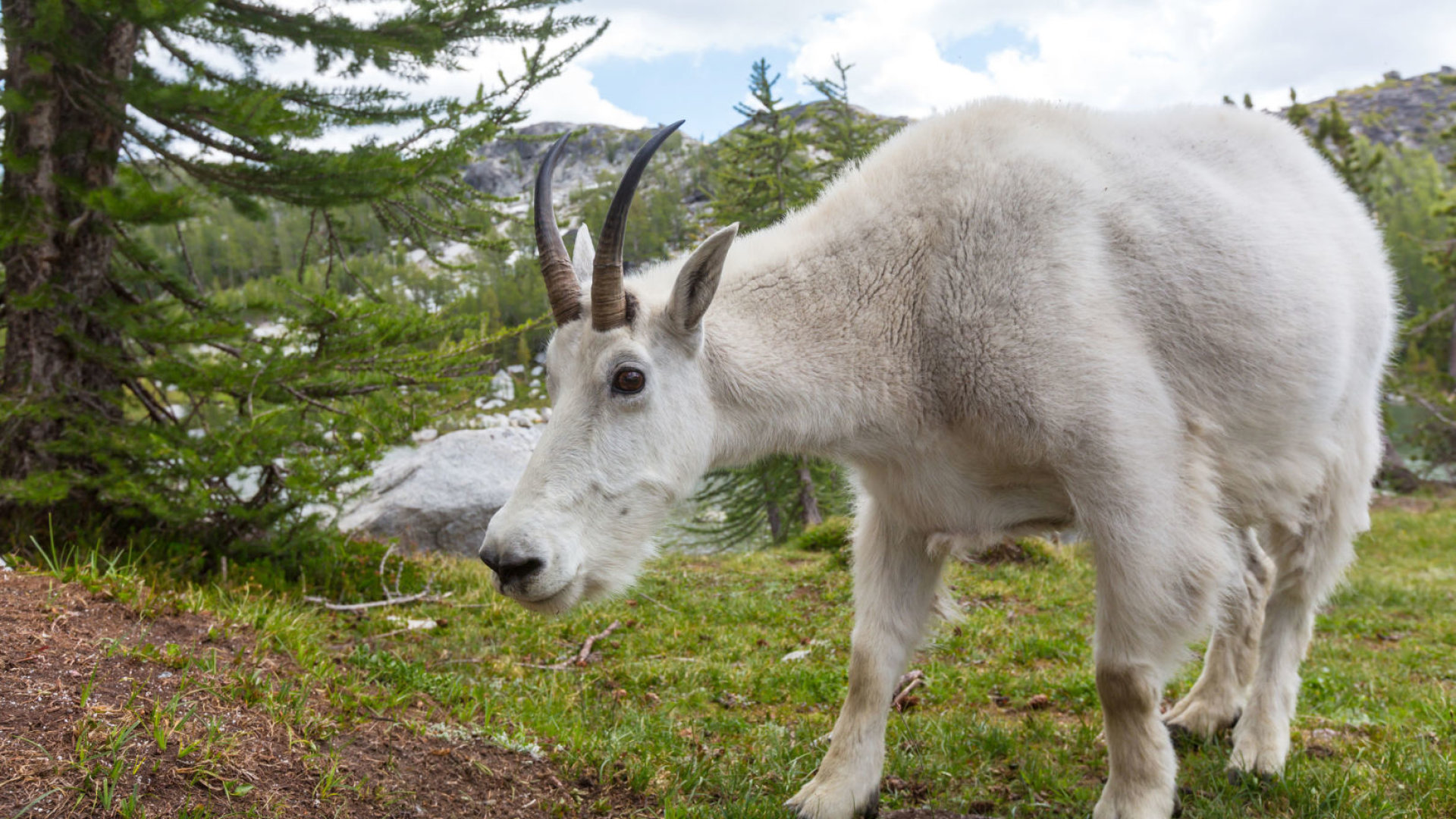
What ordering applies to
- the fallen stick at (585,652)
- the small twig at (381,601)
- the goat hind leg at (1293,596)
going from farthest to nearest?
1. the small twig at (381,601)
2. the fallen stick at (585,652)
3. the goat hind leg at (1293,596)

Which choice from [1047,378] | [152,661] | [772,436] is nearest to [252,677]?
[152,661]

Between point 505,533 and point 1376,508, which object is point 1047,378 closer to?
point 505,533

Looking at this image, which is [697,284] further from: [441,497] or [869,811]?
[441,497]

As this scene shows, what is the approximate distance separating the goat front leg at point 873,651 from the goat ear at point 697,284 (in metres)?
1.47

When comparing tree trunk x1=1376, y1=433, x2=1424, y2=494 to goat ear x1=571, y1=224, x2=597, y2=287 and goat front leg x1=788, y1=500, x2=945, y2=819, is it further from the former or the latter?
goat ear x1=571, y1=224, x2=597, y2=287

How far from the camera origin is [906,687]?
233 inches

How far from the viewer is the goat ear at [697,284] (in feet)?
11.1

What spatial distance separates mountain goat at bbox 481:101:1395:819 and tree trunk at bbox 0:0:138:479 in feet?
15.6

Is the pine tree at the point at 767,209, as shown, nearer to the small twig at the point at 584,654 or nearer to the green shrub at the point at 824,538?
the green shrub at the point at 824,538

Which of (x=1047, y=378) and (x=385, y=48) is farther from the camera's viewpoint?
(x=385, y=48)

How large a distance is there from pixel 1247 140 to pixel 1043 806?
10.9 ft

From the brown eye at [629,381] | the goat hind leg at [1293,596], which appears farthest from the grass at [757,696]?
the brown eye at [629,381]

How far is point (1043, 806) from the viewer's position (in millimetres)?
4109

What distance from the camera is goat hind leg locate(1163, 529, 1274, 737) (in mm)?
5047
